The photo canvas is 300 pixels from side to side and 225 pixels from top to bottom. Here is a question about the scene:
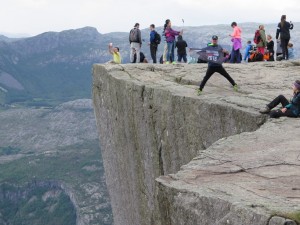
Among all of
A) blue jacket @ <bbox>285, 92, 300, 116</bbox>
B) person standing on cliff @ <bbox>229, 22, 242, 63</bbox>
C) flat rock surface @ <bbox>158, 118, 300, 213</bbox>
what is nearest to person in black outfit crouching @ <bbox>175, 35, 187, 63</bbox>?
person standing on cliff @ <bbox>229, 22, 242, 63</bbox>

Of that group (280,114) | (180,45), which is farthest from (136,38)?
(280,114)

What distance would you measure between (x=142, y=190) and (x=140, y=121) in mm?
2890

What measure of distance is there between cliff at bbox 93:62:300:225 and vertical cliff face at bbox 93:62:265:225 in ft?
0.13

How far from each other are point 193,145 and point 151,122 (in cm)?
319

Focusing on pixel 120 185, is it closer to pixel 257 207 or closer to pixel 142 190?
pixel 142 190

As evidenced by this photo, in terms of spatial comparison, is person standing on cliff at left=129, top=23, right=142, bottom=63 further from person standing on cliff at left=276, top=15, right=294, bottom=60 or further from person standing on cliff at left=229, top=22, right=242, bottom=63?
person standing on cliff at left=276, top=15, right=294, bottom=60

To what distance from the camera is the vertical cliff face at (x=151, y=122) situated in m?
15.3

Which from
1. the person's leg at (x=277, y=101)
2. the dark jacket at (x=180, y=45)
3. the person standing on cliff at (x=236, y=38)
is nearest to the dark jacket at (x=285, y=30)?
the person standing on cliff at (x=236, y=38)

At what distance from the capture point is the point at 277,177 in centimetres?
912

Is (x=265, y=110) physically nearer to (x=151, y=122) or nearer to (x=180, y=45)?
(x=151, y=122)

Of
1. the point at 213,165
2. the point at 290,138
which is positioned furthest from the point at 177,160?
the point at 213,165

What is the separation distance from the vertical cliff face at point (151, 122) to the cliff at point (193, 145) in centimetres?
4

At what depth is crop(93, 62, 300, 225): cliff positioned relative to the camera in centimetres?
827

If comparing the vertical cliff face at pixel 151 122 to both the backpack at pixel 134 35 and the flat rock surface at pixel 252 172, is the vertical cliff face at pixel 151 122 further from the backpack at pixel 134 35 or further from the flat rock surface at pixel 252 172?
the backpack at pixel 134 35
